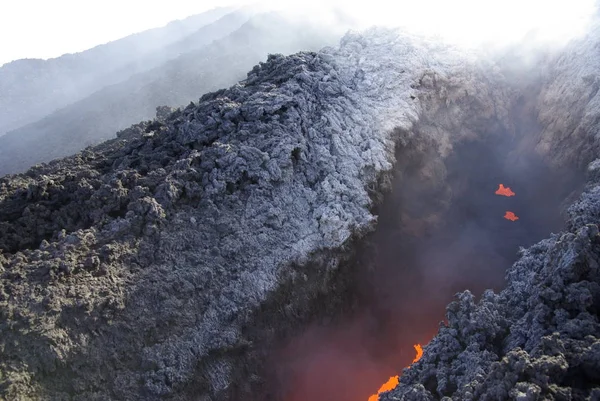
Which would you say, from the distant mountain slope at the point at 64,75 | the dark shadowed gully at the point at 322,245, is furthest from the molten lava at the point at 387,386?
the distant mountain slope at the point at 64,75

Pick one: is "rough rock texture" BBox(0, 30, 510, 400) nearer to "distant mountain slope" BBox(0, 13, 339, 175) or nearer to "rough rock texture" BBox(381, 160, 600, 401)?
"rough rock texture" BBox(381, 160, 600, 401)

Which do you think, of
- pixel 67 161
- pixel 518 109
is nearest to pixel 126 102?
pixel 67 161

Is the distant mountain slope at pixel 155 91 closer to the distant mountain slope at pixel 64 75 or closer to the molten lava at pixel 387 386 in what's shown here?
the distant mountain slope at pixel 64 75

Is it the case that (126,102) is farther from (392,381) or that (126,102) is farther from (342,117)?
(392,381)

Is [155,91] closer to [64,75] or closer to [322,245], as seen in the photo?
[64,75]

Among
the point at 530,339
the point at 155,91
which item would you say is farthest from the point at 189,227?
the point at 155,91

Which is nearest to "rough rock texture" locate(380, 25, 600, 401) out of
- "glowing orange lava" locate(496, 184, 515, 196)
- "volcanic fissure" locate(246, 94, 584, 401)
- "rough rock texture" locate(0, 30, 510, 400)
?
"volcanic fissure" locate(246, 94, 584, 401)
